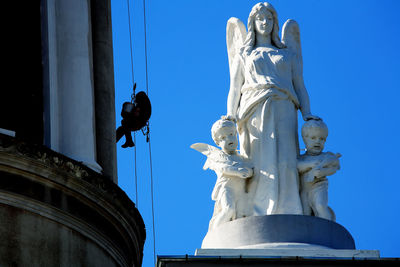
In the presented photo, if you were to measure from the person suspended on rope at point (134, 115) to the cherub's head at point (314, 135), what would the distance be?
321 centimetres

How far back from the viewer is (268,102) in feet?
94.0

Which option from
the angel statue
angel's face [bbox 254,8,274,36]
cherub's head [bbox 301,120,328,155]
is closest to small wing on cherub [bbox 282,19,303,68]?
the angel statue

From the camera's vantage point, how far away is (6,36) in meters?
24.0

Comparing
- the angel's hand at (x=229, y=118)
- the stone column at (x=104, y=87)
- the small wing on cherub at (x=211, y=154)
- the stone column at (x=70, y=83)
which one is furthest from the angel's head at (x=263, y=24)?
the stone column at (x=70, y=83)

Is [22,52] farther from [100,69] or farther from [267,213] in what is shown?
[267,213]

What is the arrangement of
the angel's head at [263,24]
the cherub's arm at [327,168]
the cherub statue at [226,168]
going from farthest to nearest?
the angel's head at [263,24], the cherub's arm at [327,168], the cherub statue at [226,168]

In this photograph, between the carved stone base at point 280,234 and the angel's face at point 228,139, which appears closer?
the carved stone base at point 280,234

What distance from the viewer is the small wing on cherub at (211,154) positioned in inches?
1107

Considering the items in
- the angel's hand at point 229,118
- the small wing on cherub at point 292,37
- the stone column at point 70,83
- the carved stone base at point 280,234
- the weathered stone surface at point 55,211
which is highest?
the small wing on cherub at point 292,37

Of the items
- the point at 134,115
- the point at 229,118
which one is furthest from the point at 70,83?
the point at 229,118

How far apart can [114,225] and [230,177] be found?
18.2 ft

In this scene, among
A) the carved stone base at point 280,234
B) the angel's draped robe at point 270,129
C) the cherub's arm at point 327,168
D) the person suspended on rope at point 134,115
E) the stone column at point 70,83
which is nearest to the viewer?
the stone column at point 70,83

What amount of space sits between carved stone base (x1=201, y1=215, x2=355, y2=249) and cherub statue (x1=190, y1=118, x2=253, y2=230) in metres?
0.55

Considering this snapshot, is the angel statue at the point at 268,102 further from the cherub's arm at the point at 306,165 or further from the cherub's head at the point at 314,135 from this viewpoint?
the cherub's head at the point at 314,135
